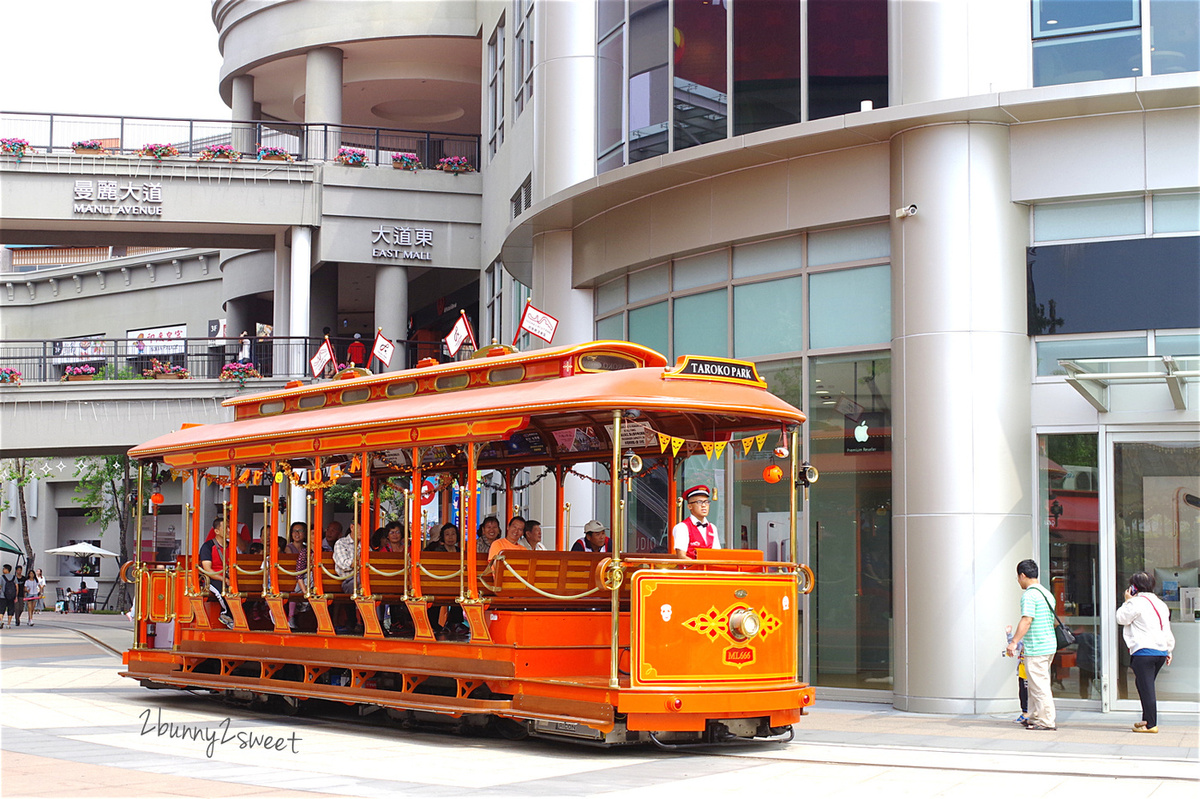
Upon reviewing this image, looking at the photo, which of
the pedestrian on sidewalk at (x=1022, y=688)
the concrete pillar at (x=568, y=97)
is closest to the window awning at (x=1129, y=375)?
the pedestrian on sidewalk at (x=1022, y=688)

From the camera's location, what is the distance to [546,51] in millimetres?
20750

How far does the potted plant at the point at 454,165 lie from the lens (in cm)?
3247

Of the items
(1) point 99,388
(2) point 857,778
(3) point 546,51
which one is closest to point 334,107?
(1) point 99,388

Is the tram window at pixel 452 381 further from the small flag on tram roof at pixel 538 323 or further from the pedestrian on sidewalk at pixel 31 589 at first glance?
the pedestrian on sidewalk at pixel 31 589

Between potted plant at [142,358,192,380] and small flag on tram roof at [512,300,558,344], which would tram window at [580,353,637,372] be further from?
potted plant at [142,358,192,380]

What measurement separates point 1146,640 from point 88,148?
26097 millimetres

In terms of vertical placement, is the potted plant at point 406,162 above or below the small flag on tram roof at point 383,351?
above

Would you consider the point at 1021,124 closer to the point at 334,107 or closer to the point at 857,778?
the point at 857,778

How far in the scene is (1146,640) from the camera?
501 inches

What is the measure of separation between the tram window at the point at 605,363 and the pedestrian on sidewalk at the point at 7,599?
28.9 m

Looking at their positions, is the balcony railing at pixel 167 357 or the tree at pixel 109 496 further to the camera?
the tree at pixel 109 496

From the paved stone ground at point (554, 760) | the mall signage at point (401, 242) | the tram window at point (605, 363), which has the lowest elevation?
the paved stone ground at point (554, 760)

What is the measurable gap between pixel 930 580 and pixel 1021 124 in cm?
527

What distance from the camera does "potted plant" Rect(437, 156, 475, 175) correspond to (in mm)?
32469
